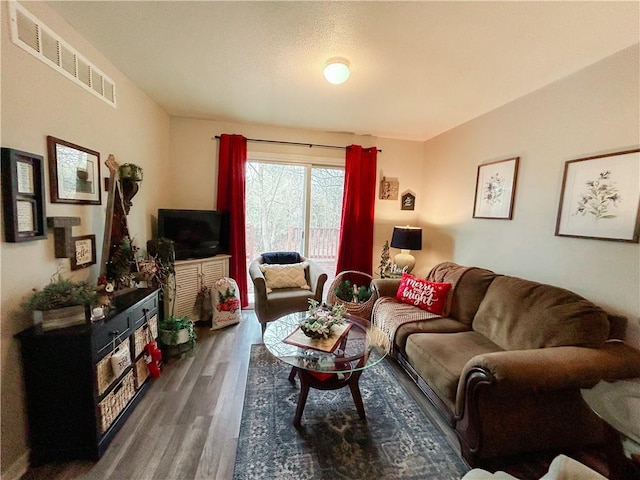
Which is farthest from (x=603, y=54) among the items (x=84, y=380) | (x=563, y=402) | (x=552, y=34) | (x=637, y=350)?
(x=84, y=380)

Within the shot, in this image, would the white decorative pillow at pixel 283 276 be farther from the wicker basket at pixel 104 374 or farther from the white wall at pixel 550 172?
the white wall at pixel 550 172

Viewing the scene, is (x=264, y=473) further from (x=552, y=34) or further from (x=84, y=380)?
(x=552, y=34)

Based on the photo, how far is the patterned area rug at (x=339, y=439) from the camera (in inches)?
55.9

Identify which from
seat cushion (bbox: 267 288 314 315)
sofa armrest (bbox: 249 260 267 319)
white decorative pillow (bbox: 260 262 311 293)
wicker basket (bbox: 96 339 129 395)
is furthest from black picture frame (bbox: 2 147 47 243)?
white decorative pillow (bbox: 260 262 311 293)

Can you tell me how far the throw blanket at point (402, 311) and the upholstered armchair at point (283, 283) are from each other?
2.28ft

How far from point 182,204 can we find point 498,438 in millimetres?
3790

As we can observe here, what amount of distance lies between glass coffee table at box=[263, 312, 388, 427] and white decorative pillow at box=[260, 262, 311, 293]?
0.99m

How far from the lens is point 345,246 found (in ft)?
12.4

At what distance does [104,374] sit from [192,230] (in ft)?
5.85

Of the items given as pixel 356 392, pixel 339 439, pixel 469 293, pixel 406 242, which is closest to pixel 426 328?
pixel 469 293

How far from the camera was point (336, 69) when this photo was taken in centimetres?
192

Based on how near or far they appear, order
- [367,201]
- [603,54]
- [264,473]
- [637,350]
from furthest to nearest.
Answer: [367,201] < [603,54] < [637,350] < [264,473]

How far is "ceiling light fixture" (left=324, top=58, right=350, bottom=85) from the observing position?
6.26 ft

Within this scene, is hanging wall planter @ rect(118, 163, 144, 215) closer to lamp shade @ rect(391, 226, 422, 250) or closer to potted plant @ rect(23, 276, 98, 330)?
potted plant @ rect(23, 276, 98, 330)
